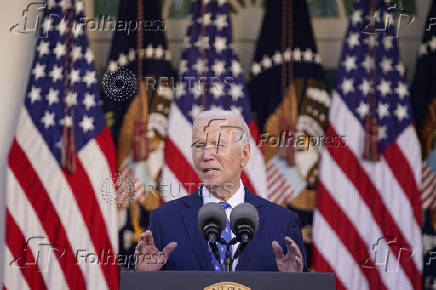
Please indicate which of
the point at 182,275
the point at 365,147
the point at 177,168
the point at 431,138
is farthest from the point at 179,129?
the point at 182,275

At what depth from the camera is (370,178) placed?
5.34 m

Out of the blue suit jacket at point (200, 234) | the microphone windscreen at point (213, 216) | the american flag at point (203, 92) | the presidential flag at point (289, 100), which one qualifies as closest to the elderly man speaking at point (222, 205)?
the blue suit jacket at point (200, 234)

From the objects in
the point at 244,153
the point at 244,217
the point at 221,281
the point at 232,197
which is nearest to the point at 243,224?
the point at 244,217

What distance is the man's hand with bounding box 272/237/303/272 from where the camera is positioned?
270 cm

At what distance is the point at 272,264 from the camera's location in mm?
3109

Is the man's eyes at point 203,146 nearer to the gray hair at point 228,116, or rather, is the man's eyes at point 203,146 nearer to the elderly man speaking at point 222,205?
the elderly man speaking at point 222,205

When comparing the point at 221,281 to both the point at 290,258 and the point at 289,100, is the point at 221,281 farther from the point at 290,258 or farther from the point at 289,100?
the point at 289,100

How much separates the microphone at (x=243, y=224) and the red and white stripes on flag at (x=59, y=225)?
2.90 metres

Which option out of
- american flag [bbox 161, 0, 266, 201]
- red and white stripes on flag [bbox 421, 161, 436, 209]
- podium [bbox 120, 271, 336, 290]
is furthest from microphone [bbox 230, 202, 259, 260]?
red and white stripes on flag [bbox 421, 161, 436, 209]

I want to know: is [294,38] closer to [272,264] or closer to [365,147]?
[365,147]

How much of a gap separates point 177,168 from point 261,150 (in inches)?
23.3

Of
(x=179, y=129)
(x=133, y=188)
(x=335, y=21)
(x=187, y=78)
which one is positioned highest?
(x=335, y=21)

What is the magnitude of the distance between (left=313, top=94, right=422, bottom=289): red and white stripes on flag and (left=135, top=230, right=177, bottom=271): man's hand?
2651 millimetres

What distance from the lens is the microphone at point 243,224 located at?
249 centimetres
